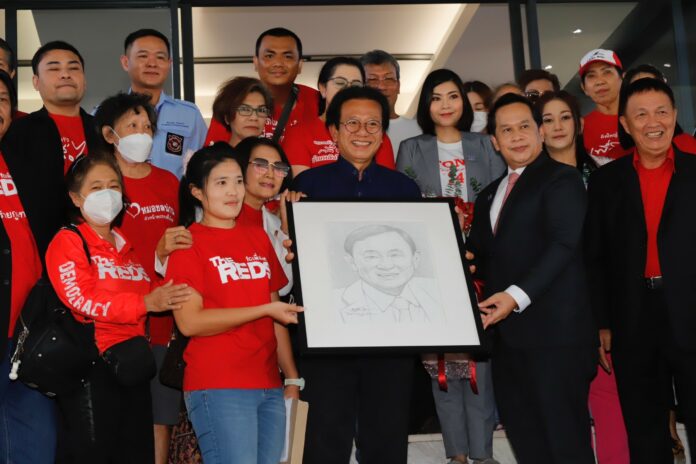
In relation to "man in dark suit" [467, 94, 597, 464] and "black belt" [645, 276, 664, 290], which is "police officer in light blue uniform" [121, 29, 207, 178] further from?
"black belt" [645, 276, 664, 290]

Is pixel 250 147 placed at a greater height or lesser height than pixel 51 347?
greater

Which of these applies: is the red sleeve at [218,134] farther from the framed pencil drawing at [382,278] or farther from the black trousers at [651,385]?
the black trousers at [651,385]

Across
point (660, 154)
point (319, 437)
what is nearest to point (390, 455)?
point (319, 437)

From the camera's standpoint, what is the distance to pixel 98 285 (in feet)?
10.8

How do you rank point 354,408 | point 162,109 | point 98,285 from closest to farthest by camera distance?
point 98,285, point 354,408, point 162,109

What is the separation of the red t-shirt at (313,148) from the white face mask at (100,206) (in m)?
1.29

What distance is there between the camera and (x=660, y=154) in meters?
3.83

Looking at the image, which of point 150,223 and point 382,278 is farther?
point 150,223

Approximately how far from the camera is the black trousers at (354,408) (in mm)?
3330

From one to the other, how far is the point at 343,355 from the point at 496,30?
16.7 ft

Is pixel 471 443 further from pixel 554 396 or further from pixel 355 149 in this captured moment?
pixel 355 149

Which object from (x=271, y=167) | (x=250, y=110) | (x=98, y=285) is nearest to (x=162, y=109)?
(x=250, y=110)

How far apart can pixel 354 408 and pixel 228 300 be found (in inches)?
26.9

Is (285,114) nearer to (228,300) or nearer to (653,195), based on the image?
(228,300)
